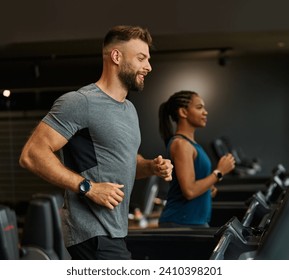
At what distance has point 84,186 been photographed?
195cm

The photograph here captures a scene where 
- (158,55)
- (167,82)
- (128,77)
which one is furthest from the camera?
(158,55)

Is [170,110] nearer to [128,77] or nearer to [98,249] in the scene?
[128,77]

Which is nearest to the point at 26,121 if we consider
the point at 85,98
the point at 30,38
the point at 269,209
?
the point at 30,38

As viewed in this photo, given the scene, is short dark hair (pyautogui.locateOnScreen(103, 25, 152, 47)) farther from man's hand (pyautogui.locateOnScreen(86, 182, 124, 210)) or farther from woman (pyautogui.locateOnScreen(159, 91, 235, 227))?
woman (pyautogui.locateOnScreen(159, 91, 235, 227))

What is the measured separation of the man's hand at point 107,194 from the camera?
6.32 ft

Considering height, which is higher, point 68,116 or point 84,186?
point 68,116

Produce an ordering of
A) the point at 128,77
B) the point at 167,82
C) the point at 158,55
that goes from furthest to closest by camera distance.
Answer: the point at 158,55, the point at 167,82, the point at 128,77

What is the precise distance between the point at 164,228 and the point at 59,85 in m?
0.56

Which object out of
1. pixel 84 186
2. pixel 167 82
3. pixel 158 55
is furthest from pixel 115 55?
pixel 158 55

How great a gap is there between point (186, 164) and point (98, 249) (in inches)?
27.0

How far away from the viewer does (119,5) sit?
2.64m

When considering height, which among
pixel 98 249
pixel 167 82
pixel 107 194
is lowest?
pixel 98 249

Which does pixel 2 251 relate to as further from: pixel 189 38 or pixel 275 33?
pixel 275 33

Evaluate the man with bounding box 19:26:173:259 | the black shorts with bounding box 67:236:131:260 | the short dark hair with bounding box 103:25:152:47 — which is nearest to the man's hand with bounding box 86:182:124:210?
the man with bounding box 19:26:173:259
